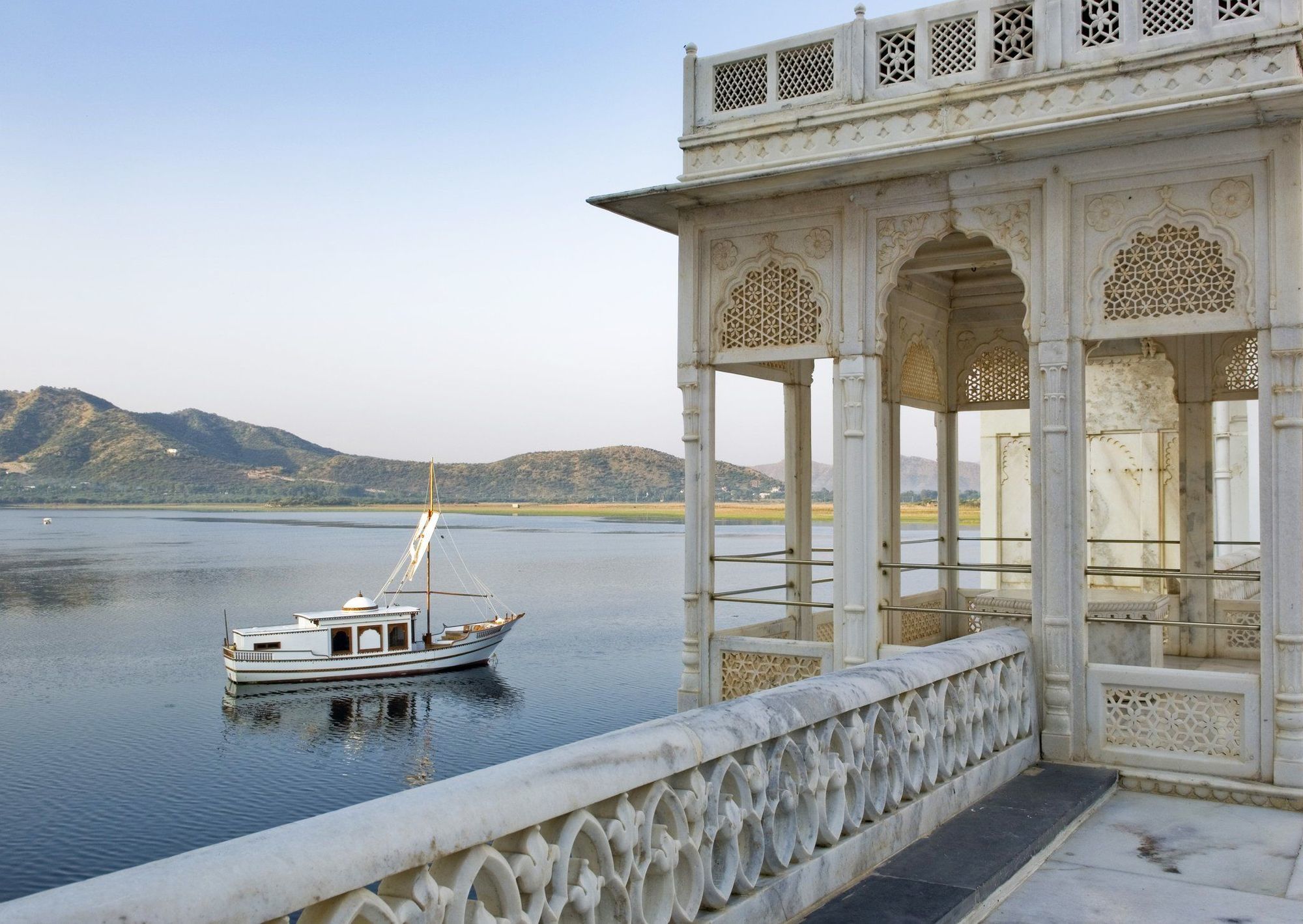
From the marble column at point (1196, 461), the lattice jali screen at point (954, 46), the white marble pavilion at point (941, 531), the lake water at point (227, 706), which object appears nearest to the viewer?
the white marble pavilion at point (941, 531)

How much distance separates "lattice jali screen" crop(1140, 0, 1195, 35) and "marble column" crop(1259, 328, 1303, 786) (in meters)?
1.65

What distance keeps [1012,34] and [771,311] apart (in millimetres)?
1985

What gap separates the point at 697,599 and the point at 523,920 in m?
4.88

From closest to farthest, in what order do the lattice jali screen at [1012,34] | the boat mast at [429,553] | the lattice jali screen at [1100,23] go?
1. the lattice jali screen at [1100,23]
2. the lattice jali screen at [1012,34]
3. the boat mast at [429,553]

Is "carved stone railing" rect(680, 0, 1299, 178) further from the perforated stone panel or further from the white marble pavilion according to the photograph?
the perforated stone panel

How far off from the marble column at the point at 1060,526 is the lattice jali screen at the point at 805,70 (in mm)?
2127

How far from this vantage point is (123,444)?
147125 mm

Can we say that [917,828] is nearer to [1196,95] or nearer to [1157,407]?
[1196,95]

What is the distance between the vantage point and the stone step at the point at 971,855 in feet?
10.5

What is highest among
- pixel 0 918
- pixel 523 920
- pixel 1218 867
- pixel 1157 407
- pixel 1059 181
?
pixel 1059 181

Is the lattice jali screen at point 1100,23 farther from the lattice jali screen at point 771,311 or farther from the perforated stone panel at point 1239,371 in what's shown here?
the perforated stone panel at point 1239,371

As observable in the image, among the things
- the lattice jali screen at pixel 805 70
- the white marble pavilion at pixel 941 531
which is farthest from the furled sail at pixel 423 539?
the lattice jali screen at pixel 805 70

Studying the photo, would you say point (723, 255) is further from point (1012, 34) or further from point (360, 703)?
point (360, 703)

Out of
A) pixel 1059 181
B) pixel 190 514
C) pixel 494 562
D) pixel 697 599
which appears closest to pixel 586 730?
pixel 697 599
